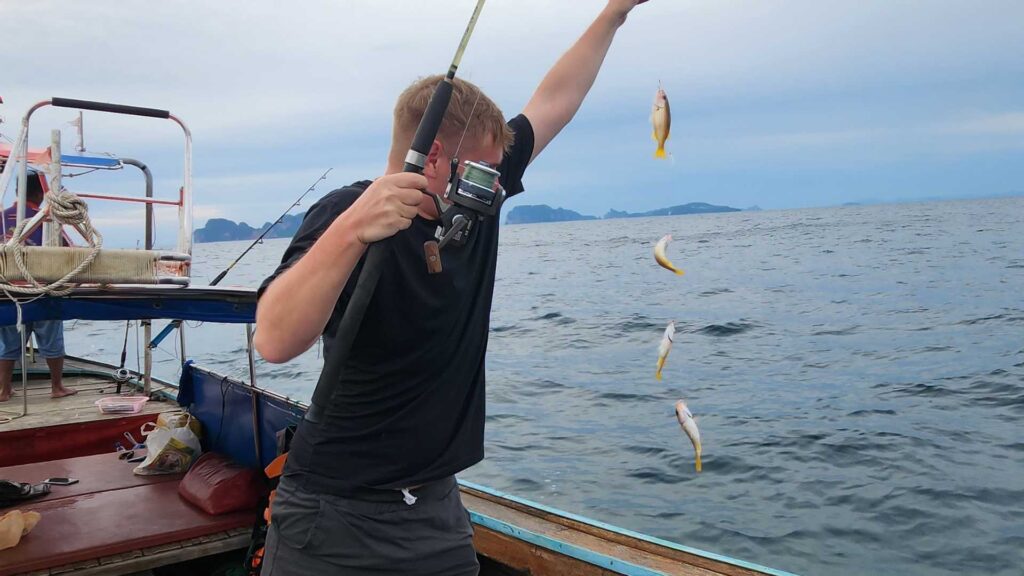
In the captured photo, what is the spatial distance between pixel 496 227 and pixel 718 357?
12862 mm

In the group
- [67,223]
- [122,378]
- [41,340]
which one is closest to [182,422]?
[41,340]

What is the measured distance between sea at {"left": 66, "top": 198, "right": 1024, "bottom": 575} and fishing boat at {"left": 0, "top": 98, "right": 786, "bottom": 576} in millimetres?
763

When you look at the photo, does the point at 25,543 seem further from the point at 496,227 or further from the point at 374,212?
the point at 374,212

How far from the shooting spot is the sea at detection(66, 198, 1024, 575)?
7.43 m

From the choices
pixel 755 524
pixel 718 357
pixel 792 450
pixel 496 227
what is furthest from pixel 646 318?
pixel 496 227

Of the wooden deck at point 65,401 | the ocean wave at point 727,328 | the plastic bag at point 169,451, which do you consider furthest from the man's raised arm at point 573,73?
the ocean wave at point 727,328

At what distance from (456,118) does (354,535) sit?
46.2 inches

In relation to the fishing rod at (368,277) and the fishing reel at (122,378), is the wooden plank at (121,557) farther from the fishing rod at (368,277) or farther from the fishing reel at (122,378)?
the fishing reel at (122,378)

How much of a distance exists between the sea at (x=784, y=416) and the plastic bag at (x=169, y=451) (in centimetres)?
98

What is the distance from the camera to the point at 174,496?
210 inches

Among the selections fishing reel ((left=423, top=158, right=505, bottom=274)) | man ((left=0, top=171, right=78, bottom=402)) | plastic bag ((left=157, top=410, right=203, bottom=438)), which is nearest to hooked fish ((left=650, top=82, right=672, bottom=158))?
fishing reel ((left=423, top=158, right=505, bottom=274))

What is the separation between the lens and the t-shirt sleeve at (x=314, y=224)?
199 centimetres

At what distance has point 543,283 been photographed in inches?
1351

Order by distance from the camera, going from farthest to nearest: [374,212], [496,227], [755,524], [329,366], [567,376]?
[567,376] < [755,524] < [496,227] < [329,366] < [374,212]
